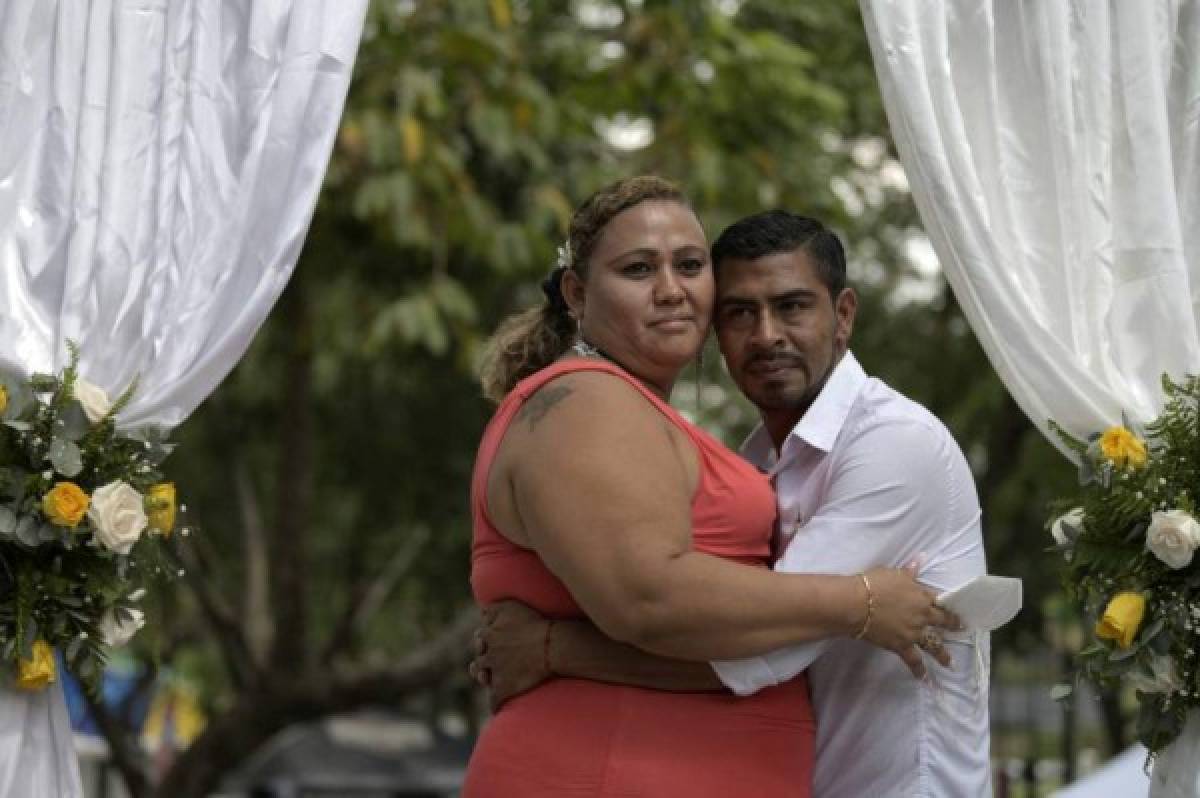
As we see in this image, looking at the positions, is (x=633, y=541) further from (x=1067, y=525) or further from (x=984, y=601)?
(x=1067, y=525)

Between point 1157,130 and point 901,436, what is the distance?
0.89 meters

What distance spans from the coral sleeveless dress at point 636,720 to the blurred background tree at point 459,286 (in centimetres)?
356

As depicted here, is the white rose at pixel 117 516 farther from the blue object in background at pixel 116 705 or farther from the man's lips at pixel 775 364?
the blue object in background at pixel 116 705

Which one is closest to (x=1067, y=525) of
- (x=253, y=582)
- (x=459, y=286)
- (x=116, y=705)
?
(x=459, y=286)

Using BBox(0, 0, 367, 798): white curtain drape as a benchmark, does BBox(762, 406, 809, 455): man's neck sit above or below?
below

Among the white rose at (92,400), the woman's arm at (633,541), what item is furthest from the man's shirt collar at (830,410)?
the white rose at (92,400)

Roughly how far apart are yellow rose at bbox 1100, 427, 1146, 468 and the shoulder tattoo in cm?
104

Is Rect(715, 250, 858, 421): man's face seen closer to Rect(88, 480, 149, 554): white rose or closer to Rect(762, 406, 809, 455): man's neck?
Rect(762, 406, 809, 455): man's neck

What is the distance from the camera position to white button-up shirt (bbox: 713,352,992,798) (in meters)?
3.45

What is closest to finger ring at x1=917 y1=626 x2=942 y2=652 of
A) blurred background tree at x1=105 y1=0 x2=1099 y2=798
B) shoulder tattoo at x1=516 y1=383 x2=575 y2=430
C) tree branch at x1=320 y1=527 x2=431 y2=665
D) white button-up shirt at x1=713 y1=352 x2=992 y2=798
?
white button-up shirt at x1=713 y1=352 x2=992 y2=798

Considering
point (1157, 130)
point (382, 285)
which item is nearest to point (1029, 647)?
point (382, 285)

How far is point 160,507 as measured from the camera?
3.60 metres

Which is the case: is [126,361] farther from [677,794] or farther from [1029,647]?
[1029,647]

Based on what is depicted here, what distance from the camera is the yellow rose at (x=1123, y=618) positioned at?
350cm
